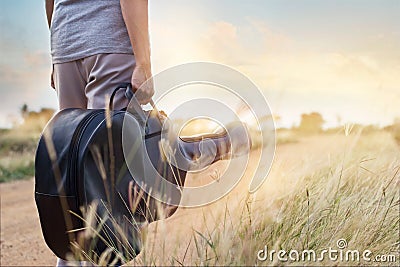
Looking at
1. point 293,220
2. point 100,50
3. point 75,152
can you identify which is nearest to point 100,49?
point 100,50

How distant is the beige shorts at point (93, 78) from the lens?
6.79ft

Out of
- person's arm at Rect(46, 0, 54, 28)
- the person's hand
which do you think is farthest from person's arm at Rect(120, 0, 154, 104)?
person's arm at Rect(46, 0, 54, 28)

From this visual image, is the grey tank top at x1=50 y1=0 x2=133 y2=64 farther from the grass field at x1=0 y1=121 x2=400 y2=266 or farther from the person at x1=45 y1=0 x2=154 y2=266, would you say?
the grass field at x1=0 y1=121 x2=400 y2=266

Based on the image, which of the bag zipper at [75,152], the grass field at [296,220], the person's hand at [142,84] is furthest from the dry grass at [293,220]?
the person's hand at [142,84]

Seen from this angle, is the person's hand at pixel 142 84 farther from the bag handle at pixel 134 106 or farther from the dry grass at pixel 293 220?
the dry grass at pixel 293 220

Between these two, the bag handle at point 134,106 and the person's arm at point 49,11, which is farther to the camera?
the person's arm at point 49,11

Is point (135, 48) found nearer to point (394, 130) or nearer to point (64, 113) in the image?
point (64, 113)

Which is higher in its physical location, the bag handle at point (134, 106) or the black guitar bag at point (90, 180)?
the bag handle at point (134, 106)

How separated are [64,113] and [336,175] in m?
1.11

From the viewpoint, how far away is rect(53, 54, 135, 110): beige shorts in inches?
81.4

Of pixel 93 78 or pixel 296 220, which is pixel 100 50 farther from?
pixel 296 220

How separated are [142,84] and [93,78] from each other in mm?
222

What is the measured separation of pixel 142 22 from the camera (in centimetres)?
204

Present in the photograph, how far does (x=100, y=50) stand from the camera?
2078 millimetres
